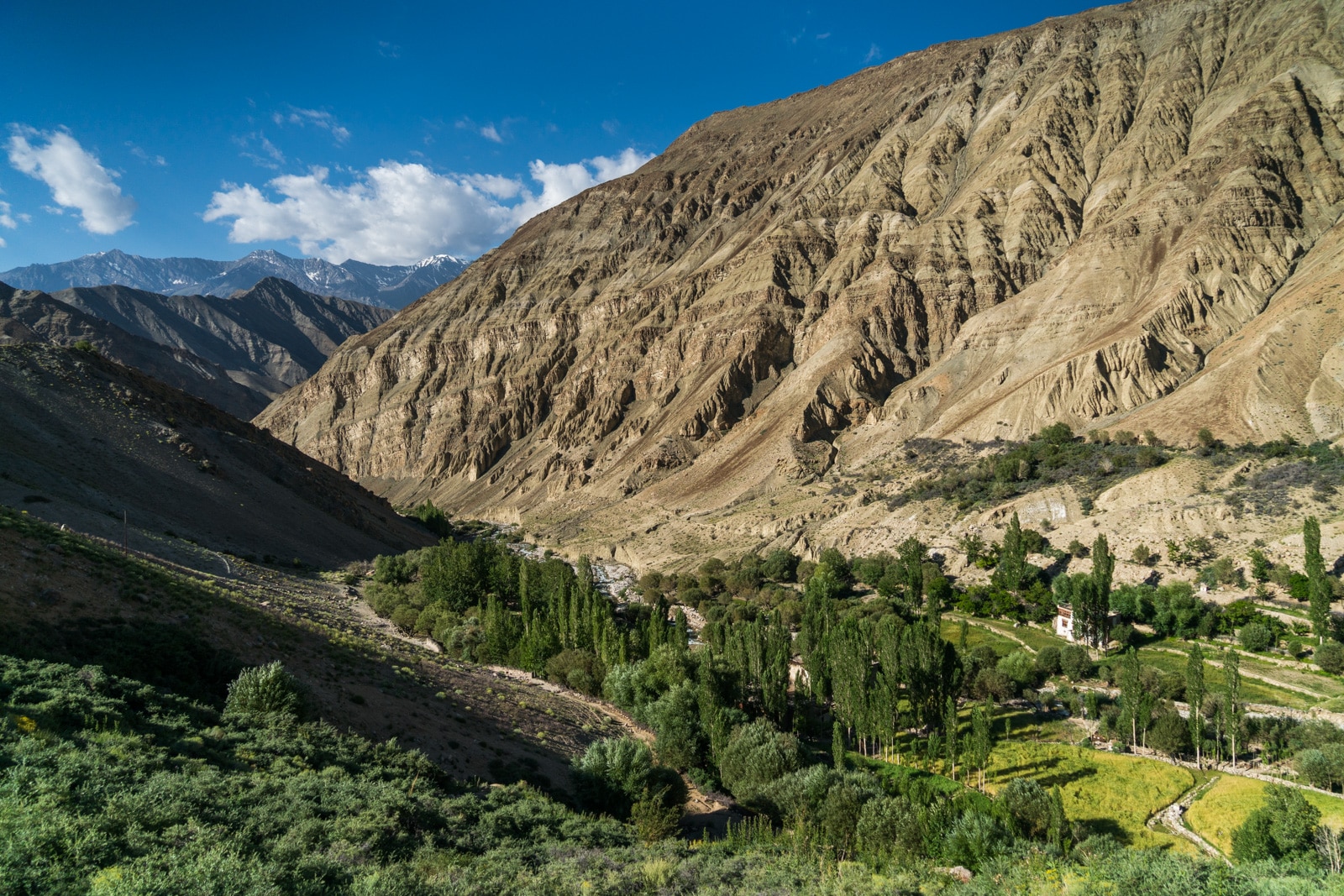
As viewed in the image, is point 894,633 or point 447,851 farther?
point 894,633

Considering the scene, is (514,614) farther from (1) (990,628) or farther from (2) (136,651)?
(1) (990,628)

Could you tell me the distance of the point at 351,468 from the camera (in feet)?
468

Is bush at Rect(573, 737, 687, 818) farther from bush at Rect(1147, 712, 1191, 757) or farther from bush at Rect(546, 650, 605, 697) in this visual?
bush at Rect(1147, 712, 1191, 757)

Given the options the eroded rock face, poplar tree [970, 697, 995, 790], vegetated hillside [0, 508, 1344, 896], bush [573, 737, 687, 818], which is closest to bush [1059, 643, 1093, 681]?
vegetated hillside [0, 508, 1344, 896]

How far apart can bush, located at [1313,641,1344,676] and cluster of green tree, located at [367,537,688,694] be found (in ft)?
110

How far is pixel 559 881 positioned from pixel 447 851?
2334 millimetres

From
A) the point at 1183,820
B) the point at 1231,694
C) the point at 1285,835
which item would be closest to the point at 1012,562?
the point at 1231,694

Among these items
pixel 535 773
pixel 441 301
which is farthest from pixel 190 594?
pixel 441 301

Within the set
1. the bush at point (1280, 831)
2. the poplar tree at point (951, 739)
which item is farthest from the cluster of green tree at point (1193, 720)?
the bush at point (1280, 831)

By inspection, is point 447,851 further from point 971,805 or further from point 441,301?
point 441,301

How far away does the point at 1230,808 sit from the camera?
2545 centimetres

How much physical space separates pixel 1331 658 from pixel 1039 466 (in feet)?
99.1

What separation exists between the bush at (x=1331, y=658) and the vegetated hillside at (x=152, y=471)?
6321 centimetres

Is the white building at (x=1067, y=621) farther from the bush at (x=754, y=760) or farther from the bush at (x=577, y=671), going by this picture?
the bush at (x=577, y=671)
